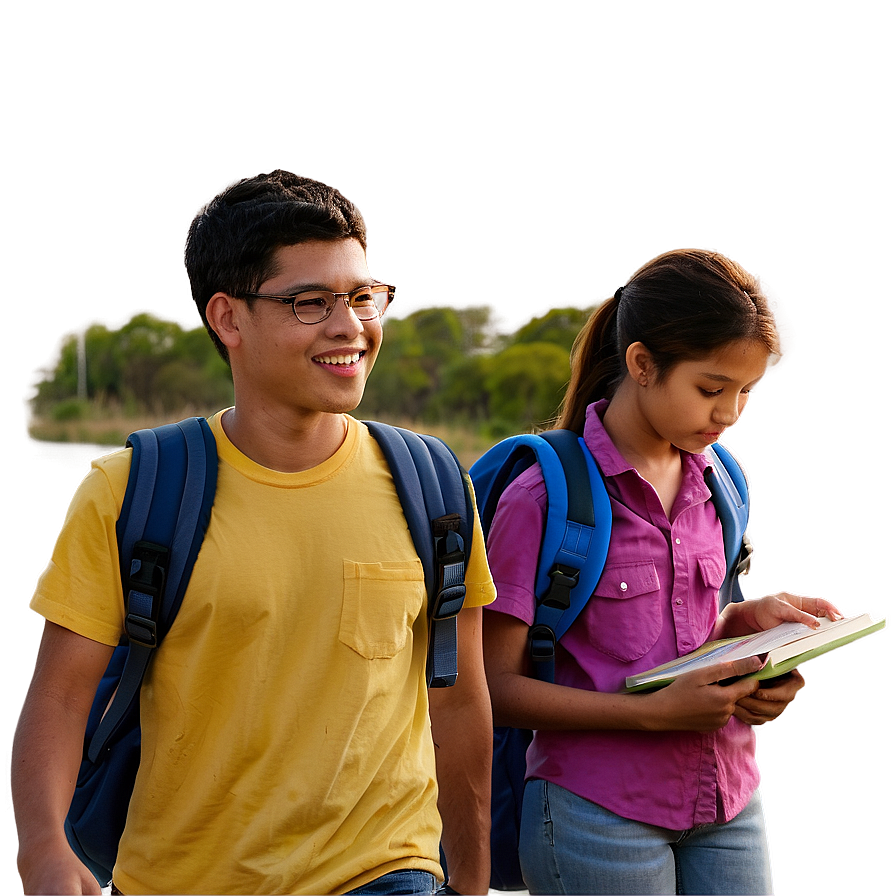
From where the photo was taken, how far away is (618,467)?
2.51 m

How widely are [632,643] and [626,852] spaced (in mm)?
470

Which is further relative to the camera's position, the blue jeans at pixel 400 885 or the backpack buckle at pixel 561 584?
the backpack buckle at pixel 561 584

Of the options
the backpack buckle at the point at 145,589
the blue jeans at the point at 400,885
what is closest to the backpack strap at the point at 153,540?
the backpack buckle at the point at 145,589

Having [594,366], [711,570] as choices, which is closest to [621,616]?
[711,570]

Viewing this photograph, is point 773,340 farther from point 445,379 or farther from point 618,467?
point 445,379

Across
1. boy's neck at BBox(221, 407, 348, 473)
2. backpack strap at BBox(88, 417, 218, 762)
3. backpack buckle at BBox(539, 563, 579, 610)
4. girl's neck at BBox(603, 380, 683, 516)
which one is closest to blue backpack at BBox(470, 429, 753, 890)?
backpack buckle at BBox(539, 563, 579, 610)

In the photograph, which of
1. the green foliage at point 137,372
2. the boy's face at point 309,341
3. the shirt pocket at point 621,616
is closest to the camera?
the boy's face at point 309,341

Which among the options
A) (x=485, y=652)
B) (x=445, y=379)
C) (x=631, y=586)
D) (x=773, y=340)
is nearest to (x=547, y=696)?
(x=485, y=652)

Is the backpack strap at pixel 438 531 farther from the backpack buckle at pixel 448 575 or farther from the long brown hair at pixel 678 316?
the long brown hair at pixel 678 316

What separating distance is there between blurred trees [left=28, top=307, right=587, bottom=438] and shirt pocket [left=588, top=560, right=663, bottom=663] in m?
3.61

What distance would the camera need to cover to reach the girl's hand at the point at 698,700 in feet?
7.29

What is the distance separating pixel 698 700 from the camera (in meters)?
2.24

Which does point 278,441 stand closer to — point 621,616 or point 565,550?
point 565,550

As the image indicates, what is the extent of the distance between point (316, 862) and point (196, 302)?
1.16 metres
